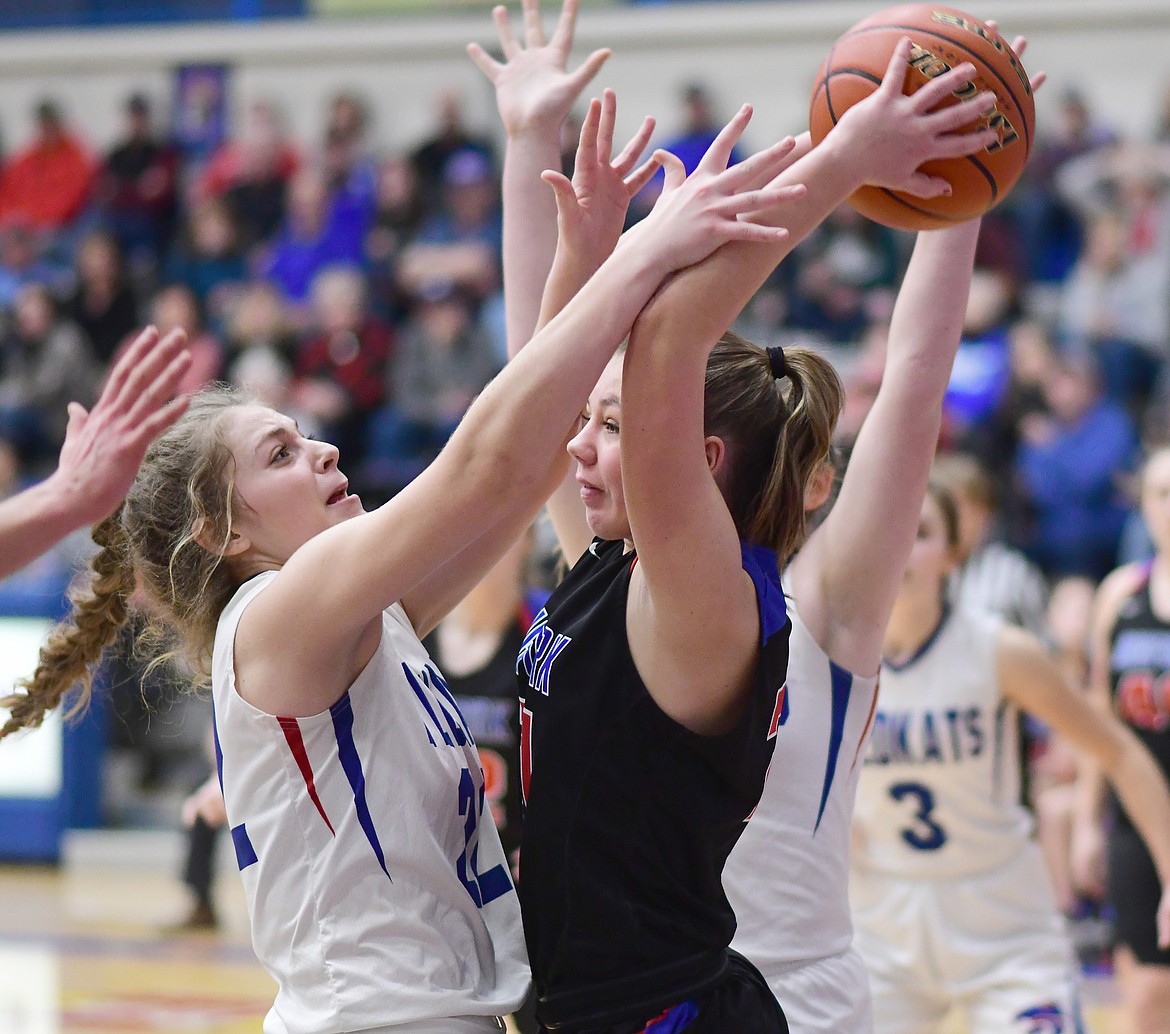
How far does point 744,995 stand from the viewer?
2.22m

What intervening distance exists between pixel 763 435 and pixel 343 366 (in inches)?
337

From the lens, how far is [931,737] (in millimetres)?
4008

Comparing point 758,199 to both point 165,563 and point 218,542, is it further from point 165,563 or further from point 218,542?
point 165,563

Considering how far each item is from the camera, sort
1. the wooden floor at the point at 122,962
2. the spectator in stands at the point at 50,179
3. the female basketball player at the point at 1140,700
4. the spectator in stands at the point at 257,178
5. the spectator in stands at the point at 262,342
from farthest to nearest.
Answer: the spectator in stands at the point at 50,179 < the spectator in stands at the point at 257,178 < the spectator in stands at the point at 262,342 < the wooden floor at the point at 122,962 < the female basketball player at the point at 1140,700

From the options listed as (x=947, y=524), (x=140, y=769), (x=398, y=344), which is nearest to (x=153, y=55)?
(x=398, y=344)

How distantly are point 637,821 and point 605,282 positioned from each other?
73 centimetres

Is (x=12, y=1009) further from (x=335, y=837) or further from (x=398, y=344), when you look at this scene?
(x=398, y=344)

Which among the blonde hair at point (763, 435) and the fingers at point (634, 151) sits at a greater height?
the fingers at point (634, 151)

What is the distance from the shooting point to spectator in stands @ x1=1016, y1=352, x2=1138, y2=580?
28.3ft

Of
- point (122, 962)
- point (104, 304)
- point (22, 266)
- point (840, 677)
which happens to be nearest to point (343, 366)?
point (104, 304)

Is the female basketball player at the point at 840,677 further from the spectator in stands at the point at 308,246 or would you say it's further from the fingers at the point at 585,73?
the spectator in stands at the point at 308,246

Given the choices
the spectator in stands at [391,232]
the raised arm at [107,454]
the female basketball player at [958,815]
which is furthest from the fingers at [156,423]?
the spectator in stands at [391,232]

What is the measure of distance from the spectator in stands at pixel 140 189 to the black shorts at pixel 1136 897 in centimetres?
976

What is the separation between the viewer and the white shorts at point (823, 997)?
2.63m
